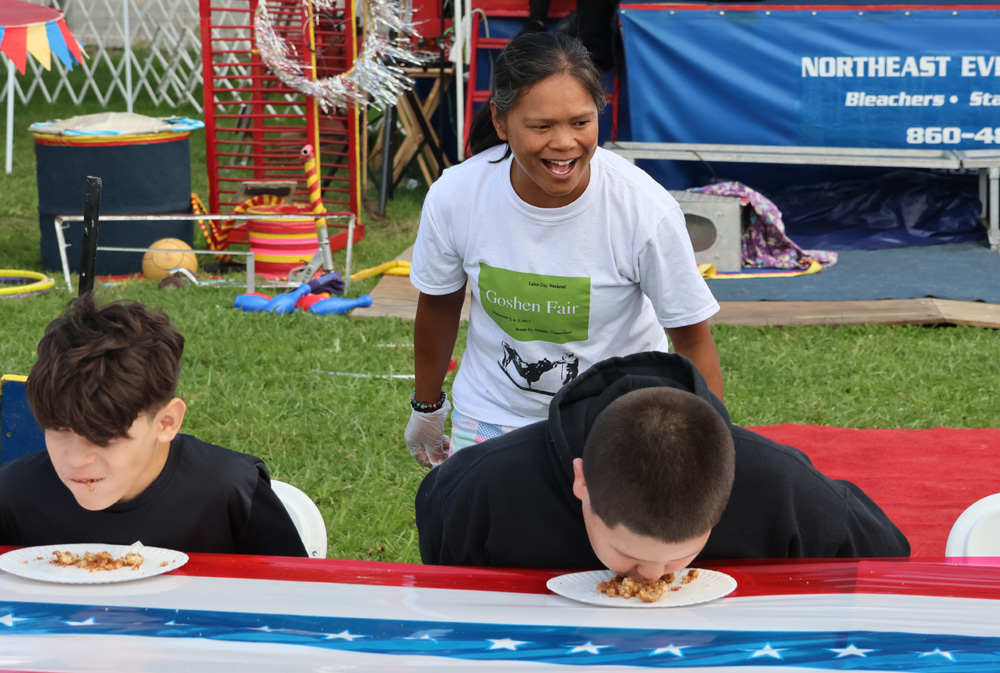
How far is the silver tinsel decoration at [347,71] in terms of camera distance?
23.1 feet

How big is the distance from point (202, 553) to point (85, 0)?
2134cm

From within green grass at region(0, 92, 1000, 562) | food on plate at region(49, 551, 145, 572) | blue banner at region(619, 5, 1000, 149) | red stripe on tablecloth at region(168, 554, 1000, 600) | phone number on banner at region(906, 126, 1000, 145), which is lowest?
green grass at region(0, 92, 1000, 562)

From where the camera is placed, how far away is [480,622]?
5.13 ft

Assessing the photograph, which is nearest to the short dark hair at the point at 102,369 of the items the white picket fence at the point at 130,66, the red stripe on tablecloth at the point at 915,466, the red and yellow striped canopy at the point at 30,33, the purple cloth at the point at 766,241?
the red stripe on tablecloth at the point at 915,466

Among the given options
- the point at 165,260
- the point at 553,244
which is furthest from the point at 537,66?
the point at 165,260

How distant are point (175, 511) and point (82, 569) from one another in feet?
0.77

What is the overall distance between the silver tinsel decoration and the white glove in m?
4.72

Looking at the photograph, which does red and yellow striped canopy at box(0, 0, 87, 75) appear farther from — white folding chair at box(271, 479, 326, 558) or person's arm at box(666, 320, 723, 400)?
person's arm at box(666, 320, 723, 400)

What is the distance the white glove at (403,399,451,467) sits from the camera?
276cm

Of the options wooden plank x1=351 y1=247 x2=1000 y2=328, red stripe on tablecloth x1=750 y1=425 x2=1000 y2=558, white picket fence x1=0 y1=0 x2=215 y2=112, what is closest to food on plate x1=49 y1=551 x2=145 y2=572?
red stripe on tablecloth x1=750 y1=425 x2=1000 y2=558

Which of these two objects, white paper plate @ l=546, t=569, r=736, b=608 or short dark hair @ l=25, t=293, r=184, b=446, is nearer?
white paper plate @ l=546, t=569, r=736, b=608

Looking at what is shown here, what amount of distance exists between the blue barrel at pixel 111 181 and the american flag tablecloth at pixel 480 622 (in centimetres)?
558

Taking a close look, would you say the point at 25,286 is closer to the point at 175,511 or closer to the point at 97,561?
the point at 175,511

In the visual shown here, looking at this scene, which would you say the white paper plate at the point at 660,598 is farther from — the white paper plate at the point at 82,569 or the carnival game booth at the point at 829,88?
the carnival game booth at the point at 829,88
